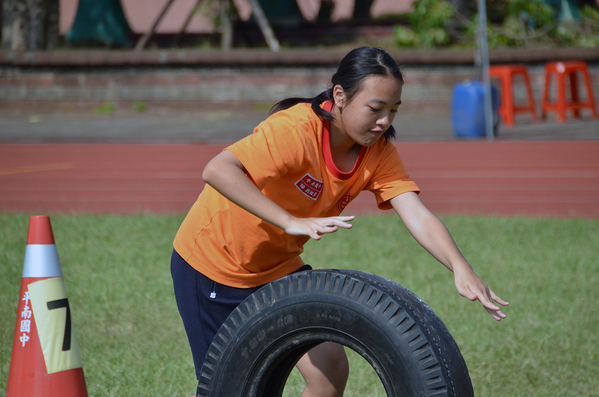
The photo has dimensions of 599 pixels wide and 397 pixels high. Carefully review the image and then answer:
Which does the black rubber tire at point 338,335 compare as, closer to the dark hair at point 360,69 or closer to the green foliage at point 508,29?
the dark hair at point 360,69

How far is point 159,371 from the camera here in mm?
3439

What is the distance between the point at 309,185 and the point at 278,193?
12cm

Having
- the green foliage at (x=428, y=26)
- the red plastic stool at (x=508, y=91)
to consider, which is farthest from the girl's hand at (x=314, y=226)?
the green foliage at (x=428, y=26)

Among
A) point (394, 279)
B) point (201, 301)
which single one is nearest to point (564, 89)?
point (394, 279)

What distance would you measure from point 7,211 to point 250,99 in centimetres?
852

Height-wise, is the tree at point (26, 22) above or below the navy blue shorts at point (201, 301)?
below

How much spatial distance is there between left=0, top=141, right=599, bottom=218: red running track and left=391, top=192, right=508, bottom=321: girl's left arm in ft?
16.1

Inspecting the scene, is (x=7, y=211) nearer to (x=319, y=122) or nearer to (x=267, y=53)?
(x=319, y=122)

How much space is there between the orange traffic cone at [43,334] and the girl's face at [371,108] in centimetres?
134

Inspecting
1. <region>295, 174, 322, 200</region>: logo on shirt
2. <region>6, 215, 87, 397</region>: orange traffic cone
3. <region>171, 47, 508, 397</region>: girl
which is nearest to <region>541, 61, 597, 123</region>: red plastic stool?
<region>171, 47, 508, 397</region>: girl

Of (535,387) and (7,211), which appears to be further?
(7,211)

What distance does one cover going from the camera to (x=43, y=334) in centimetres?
271

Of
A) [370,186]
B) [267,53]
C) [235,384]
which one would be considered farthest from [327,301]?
[267,53]

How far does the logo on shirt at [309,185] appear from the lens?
93.4 inches
